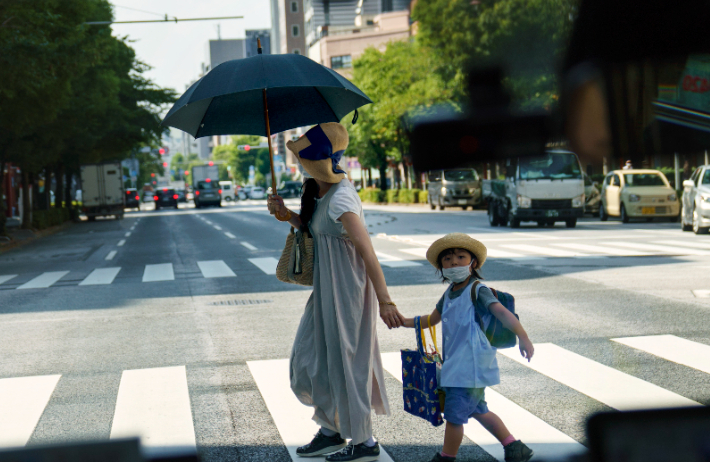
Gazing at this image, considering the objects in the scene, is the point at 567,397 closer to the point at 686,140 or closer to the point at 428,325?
the point at 428,325

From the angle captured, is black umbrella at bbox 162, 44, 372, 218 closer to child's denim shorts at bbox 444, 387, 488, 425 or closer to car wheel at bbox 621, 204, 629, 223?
child's denim shorts at bbox 444, 387, 488, 425

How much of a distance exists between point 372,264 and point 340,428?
2.72 ft

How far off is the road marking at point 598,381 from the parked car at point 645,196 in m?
19.0

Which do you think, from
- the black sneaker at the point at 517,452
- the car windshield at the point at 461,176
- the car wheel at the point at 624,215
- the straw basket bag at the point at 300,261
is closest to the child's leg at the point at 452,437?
the black sneaker at the point at 517,452

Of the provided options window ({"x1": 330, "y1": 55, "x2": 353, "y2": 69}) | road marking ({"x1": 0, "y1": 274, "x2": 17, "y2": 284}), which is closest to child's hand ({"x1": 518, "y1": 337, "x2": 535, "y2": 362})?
road marking ({"x1": 0, "y1": 274, "x2": 17, "y2": 284})

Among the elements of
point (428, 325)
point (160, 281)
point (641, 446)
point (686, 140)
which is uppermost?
point (686, 140)

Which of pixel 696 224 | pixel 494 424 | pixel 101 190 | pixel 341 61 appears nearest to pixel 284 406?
pixel 494 424

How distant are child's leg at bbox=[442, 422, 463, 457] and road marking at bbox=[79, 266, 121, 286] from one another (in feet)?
35.0

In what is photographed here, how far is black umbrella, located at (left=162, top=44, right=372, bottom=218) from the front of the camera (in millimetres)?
4199

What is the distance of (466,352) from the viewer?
3674 mm

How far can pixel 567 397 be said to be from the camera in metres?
5.27

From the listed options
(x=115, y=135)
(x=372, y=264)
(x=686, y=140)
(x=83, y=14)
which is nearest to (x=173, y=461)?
(x=686, y=140)

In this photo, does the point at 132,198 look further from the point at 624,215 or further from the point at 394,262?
the point at 394,262

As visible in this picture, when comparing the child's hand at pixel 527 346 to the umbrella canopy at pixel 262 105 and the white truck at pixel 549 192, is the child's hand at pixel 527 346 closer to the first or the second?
the umbrella canopy at pixel 262 105
